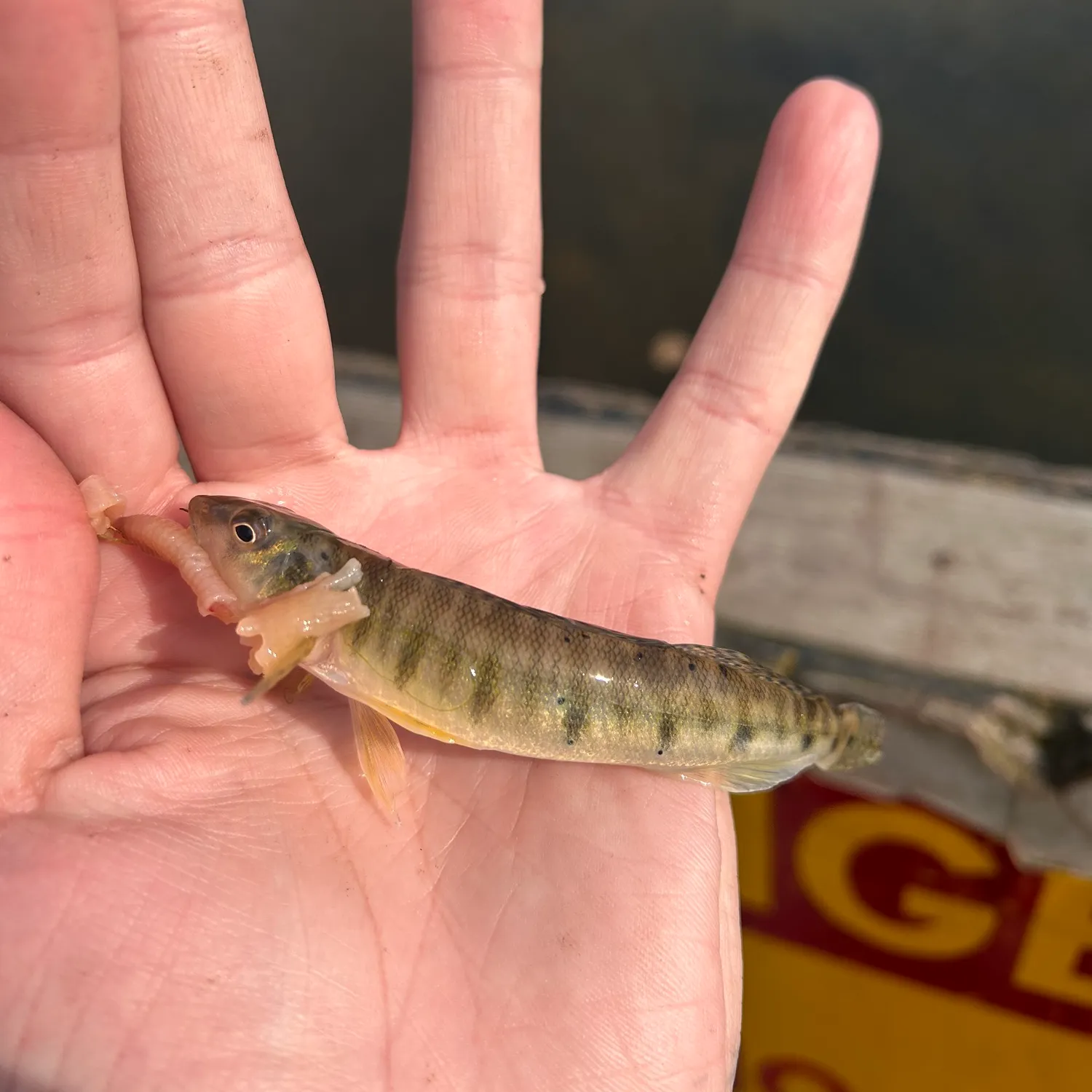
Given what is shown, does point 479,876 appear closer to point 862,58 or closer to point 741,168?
point 741,168

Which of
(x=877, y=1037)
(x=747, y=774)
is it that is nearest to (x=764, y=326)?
(x=747, y=774)

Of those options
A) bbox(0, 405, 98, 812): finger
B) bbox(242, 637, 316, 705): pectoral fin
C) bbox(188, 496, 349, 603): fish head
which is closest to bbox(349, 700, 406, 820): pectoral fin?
bbox(242, 637, 316, 705): pectoral fin

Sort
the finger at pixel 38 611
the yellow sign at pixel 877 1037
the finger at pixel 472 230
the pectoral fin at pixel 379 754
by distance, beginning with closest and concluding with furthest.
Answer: the finger at pixel 38 611 → the pectoral fin at pixel 379 754 → the finger at pixel 472 230 → the yellow sign at pixel 877 1037

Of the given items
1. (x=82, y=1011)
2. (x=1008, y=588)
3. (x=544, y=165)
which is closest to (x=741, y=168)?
(x=544, y=165)

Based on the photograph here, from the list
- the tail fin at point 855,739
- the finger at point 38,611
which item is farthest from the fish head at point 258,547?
the tail fin at point 855,739

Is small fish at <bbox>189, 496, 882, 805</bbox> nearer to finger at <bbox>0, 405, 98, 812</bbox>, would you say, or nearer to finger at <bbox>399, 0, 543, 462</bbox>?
finger at <bbox>0, 405, 98, 812</bbox>

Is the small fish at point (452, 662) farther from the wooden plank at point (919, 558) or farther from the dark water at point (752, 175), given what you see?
the dark water at point (752, 175)
